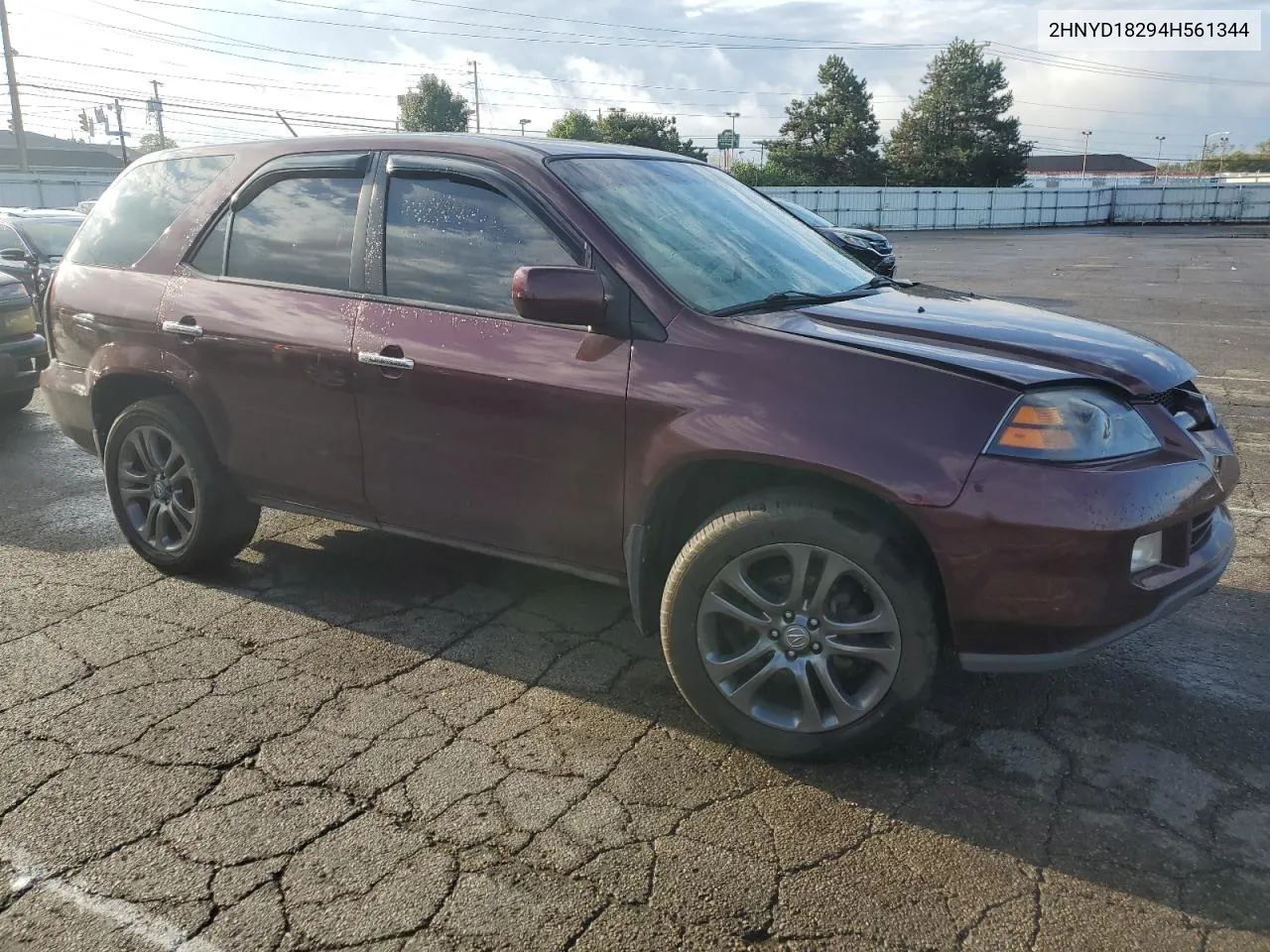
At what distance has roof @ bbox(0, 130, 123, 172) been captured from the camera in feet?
224

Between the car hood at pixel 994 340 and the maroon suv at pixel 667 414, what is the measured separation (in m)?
0.02

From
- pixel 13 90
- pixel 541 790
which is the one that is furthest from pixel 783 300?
pixel 13 90

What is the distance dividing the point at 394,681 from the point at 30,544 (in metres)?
2.63

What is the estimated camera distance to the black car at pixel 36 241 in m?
9.60

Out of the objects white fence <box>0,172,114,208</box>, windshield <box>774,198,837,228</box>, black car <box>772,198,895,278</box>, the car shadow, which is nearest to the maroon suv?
the car shadow

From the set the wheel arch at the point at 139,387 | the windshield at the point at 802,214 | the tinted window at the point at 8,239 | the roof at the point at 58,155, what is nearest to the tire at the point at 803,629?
the windshield at the point at 802,214

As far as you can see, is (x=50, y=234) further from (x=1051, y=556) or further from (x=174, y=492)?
(x=1051, y=556)

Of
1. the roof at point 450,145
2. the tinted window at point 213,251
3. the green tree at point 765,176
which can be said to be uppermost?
the green tree at point 765,176

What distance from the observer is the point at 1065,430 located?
264 centimetres

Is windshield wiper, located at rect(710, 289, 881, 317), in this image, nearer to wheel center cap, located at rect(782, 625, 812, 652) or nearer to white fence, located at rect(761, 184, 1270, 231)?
wheel center cap, located at rect(782, 625, 812, 652)

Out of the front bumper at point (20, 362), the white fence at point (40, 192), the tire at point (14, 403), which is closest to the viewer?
the front bumper at point (20, 362)

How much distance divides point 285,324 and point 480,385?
95 centimetres

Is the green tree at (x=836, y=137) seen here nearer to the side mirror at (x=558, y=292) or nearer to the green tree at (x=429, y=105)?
the green tree at (x=429, y=105)

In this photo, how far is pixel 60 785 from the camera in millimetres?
2838
